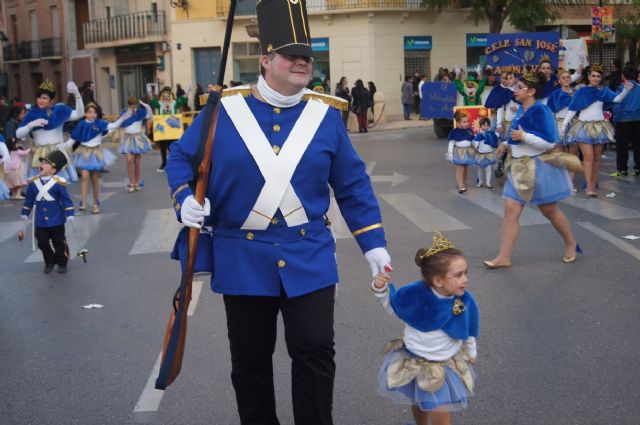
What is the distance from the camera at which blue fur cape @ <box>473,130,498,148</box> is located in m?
13.6

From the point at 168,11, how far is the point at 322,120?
37767mm

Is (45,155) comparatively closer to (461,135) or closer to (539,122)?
(461,135)

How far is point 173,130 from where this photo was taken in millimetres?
19828

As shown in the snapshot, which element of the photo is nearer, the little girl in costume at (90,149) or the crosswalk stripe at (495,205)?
the crosswalk stripe at (495,205)

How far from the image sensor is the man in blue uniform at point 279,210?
4.02 m

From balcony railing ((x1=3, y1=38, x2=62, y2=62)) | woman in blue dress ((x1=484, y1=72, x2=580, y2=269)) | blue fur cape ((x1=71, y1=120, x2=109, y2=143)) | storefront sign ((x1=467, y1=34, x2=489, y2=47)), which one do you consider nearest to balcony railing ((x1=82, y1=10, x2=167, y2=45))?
balcony railing ((x1=3, y1=38, x2=62, y2=62))

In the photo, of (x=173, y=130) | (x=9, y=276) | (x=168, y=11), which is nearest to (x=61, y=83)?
(x=168, y=11)

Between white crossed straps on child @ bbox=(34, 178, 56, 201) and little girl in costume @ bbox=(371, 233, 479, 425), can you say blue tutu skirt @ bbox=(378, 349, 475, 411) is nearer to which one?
little girl in costume @ bbox=(371, 233, 479, 425)

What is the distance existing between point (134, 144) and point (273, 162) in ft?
40.8

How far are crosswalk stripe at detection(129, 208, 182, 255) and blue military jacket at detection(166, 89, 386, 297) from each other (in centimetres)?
611

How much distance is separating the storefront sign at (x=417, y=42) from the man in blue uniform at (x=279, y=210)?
115ft

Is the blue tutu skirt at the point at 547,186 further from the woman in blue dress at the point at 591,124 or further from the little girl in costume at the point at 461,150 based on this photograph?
the little girl in costume at the point at 461,150

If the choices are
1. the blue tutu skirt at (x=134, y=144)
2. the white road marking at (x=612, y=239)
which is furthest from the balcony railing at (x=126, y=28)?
the white road marking at (x=612, y=239)

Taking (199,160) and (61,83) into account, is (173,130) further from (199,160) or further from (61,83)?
(61,83)
